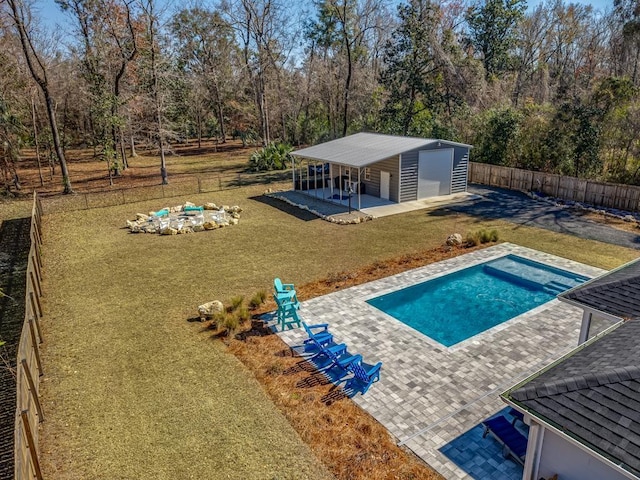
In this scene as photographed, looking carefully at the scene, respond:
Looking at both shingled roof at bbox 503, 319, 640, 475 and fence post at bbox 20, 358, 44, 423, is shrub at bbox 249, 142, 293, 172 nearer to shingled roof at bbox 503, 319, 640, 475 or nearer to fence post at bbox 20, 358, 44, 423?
fence post at bbox 20, 358, 44, 423

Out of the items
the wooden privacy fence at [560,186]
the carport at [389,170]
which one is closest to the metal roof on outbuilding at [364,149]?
the carport at [389,170]

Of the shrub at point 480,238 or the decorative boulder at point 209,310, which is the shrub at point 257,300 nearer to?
the decorative boulder at point 209,310

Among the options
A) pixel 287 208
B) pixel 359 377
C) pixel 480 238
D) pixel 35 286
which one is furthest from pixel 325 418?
pixel 287 208

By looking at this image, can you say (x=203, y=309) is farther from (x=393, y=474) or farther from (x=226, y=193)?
(x=226, y=193)

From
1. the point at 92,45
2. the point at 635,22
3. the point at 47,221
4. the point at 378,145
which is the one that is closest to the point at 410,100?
the point at 378,145

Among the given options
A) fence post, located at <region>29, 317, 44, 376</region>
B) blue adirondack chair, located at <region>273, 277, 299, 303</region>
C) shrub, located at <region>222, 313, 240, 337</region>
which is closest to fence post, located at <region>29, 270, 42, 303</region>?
fence post, located at <region>29, 317, 44, 376</region>

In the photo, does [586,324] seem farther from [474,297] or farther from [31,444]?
[31,444]
